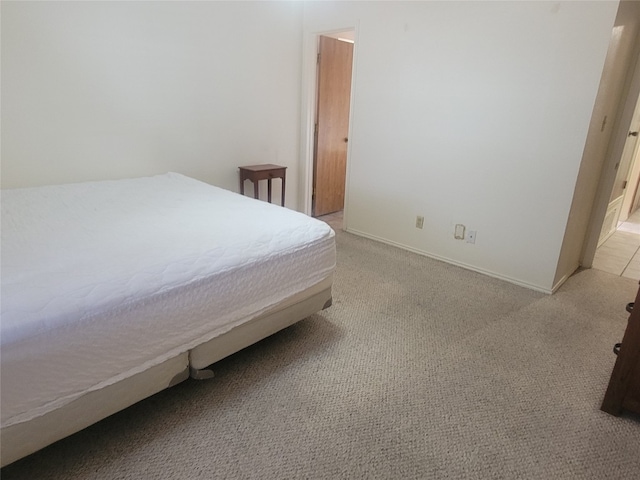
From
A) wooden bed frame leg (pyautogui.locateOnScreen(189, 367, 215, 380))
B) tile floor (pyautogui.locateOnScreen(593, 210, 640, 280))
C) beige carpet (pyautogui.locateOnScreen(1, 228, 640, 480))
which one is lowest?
beige carpet (pyautogui.locateOnScreen(1, 228, 640, 480))

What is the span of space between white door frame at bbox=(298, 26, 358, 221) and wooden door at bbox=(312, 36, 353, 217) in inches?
3.0

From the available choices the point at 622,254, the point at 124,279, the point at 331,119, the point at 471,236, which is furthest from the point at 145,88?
the point at 622,254

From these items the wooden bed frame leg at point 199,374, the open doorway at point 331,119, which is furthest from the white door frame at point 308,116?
the wooden bed frame leg at point 199,374

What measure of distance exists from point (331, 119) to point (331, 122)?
0.03m

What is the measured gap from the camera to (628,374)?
61.4 inches

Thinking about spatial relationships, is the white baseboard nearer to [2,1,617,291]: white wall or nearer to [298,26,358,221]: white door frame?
[2,1,617,291]: white wall

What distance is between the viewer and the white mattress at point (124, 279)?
1.15m

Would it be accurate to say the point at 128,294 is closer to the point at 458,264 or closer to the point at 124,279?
the point at 124,279

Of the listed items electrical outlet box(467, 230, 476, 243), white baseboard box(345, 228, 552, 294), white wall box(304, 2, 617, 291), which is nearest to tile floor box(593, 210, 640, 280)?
white baseboard box(345, 228, 552, 294)

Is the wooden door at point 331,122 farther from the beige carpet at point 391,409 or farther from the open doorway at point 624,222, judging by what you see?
the open doorway at point 624,222

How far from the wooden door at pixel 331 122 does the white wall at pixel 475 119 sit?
15.0 inches

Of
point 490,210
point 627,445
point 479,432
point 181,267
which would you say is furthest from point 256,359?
point 490,210

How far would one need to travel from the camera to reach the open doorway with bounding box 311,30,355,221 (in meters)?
3.96

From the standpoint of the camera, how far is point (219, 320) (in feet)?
5.19
